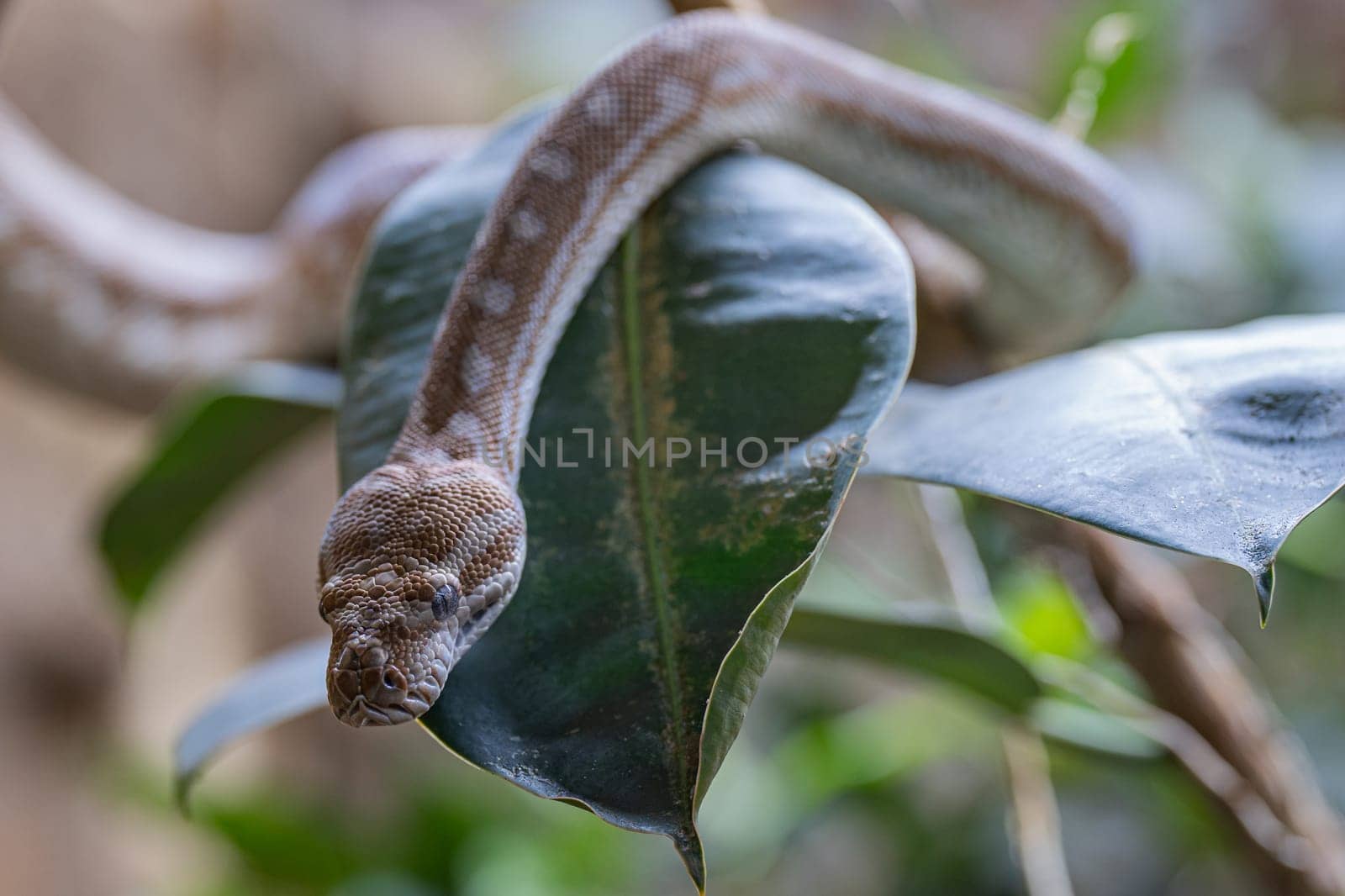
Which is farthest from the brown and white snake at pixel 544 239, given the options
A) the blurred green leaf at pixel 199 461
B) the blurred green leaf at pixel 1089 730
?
the blurred green leaf at pixel 1089 730

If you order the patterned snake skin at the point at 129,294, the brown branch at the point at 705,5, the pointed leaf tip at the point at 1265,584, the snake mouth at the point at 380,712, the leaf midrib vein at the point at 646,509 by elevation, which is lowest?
the patterned snake skin at the point at 129,294

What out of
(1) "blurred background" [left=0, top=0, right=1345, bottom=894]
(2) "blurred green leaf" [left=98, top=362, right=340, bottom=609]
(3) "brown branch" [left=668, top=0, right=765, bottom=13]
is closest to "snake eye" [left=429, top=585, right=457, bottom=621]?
(2) "blurred green leaf" [left=98, top=362, right=340, bottom=609]

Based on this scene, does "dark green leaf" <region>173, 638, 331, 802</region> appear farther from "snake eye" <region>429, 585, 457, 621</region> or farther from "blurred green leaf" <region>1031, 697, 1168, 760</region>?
"blurred green leaf" <region>1031, 697, 1168, 760</region>

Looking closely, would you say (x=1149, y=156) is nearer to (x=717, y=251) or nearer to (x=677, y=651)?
(x=717, y=251)

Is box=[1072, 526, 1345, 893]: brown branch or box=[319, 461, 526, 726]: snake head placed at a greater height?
box=[319, 461, 526, 726]: snake head

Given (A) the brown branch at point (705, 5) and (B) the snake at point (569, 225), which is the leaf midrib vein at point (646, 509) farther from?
(A) the brown branch at point (705, 5)

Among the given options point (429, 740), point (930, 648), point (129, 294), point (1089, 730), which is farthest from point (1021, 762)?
point (429, 740)
